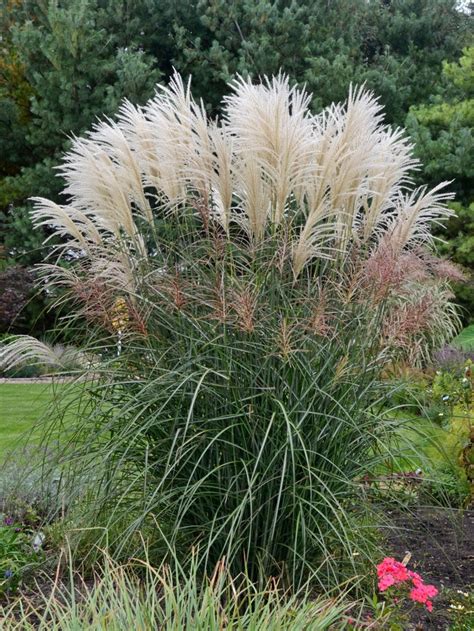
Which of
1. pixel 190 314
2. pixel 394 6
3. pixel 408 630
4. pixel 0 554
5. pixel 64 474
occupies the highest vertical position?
pixel 394 6

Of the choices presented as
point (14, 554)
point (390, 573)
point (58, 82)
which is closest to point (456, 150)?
point (58, 82)

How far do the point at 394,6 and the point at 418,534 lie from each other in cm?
1954

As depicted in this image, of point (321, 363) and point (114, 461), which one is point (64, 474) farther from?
point (321, 363)

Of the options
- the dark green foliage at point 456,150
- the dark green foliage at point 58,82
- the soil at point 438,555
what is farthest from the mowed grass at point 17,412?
the dark green foliage at point 456,150

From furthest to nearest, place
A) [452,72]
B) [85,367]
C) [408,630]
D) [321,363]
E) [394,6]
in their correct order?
[394,6] < [452,72] < [85,367] < [321,363] < [408,630]

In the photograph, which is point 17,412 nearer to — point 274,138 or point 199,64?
point 274,138

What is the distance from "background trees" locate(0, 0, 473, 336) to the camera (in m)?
17.9

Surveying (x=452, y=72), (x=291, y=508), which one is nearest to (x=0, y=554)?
(x=291, y=508)

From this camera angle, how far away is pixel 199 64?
1914 cm

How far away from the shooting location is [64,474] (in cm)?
406

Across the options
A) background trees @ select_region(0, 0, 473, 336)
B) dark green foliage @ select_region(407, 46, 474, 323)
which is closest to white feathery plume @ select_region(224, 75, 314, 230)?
dark green foliage @ select_region(407, 46, 474, 323)

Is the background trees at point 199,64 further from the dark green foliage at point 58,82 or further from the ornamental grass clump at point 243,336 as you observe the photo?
the ornamental grass clump at point 243,336

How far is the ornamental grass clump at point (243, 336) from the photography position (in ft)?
12.2

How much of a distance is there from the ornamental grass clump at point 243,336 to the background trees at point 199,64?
520 inches
